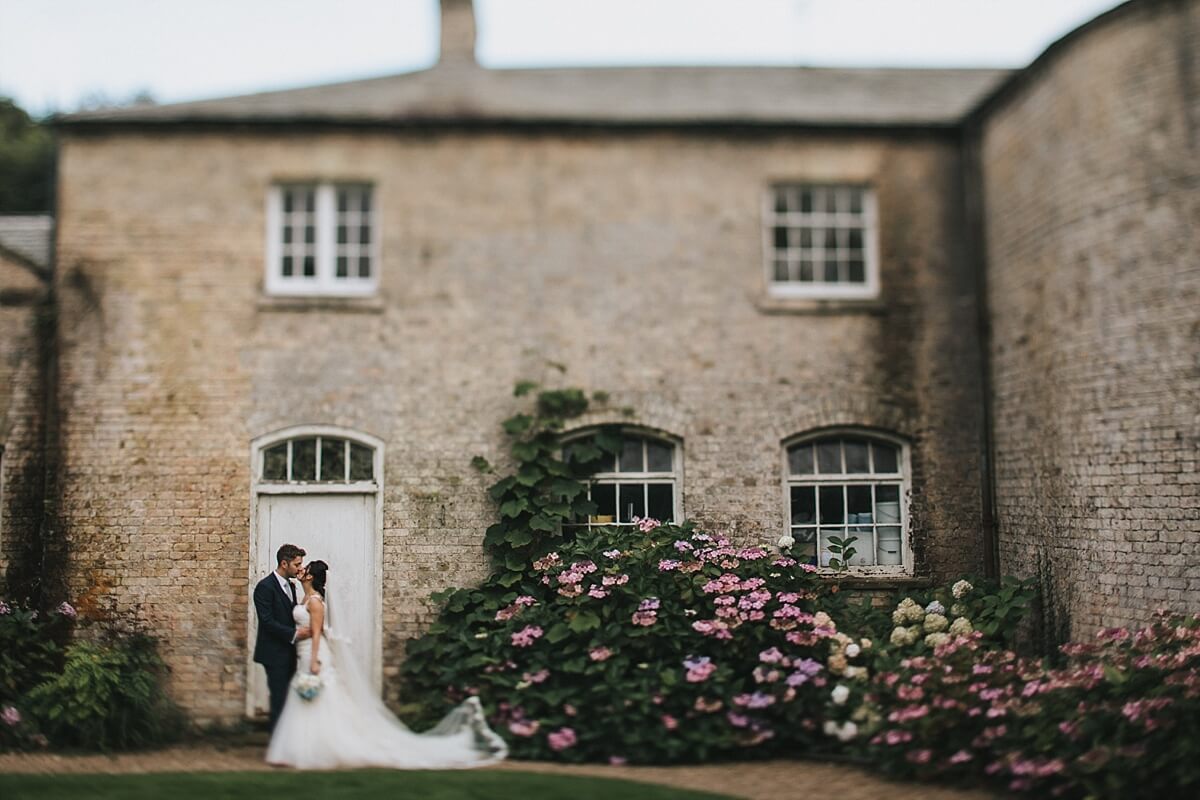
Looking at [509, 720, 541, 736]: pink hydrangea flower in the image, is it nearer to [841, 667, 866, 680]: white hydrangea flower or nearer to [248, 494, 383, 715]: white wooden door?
[248, 494, 383, 715]: white wooden door

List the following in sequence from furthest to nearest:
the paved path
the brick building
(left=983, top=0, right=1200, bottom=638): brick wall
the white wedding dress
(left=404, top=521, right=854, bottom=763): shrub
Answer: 1. the brick building
2. (left=983, top=0, right=1200, bottom=638): brick wall
3. (left=404, top=521, right=854, bottom=763): shrub
4. the white wedding dress
5. the paved path

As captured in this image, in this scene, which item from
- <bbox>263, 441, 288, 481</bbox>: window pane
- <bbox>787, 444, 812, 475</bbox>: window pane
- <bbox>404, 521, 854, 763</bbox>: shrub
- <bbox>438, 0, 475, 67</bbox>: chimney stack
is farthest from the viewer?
<bbox>438, 0, 475, 67</bbox>: chimney stack

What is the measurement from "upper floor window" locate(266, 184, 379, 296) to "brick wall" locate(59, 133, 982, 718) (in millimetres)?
173

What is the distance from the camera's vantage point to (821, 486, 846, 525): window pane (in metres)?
10.6

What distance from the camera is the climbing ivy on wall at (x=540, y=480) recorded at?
9.93 metres

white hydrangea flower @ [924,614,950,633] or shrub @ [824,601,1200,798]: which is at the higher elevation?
white hydrangea flower @ [924,614,950,633]

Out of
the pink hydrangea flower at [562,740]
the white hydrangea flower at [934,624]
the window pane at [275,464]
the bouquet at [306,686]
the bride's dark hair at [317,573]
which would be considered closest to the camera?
the bouquet at [306,686]

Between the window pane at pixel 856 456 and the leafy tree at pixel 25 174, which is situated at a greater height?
the leafy tree at pixel 25 174

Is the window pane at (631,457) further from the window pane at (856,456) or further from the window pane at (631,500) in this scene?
the window pane at (856,456)

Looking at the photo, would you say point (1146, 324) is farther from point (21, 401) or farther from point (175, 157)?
point (21, 401)

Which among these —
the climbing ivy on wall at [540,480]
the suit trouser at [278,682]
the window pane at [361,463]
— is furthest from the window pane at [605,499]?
the suit trouser at [278,682]

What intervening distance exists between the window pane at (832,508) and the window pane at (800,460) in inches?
12.0

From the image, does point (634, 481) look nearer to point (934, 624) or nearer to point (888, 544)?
point (888, 544)

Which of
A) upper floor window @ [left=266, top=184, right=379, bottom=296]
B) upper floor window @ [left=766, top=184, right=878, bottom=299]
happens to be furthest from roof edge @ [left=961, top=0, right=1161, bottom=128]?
upper floor window @ [left=266, top=184, right=379, bottom=296]
